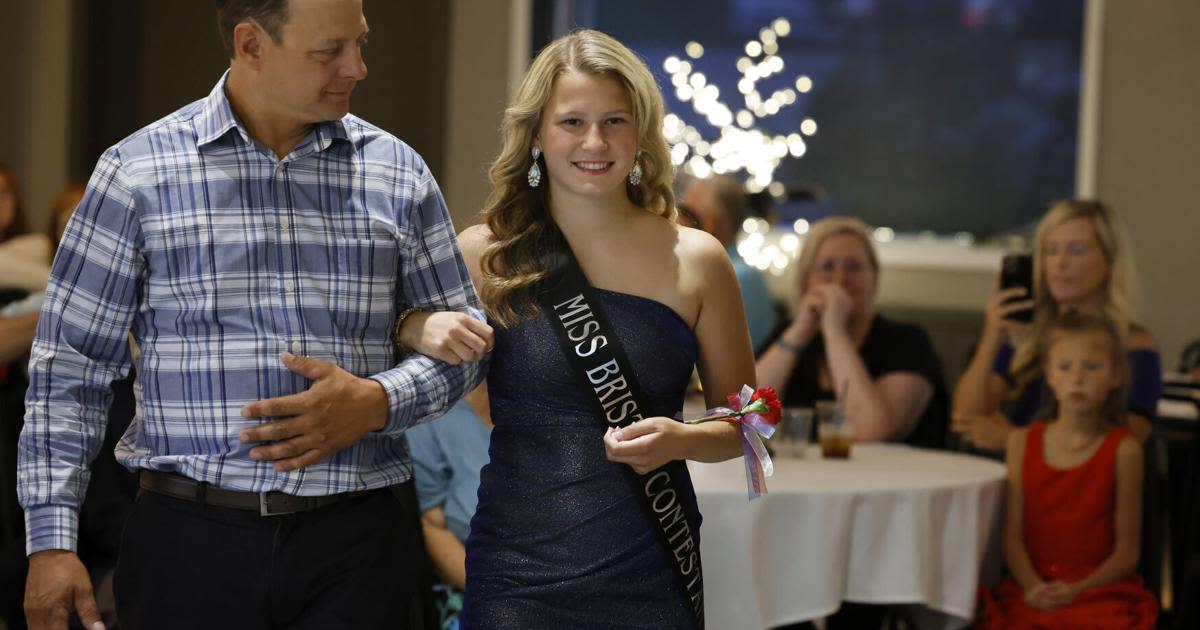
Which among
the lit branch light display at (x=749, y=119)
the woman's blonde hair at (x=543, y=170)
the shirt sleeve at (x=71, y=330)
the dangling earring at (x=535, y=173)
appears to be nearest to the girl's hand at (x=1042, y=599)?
the woman's blonde hair at (x=543, y=170)

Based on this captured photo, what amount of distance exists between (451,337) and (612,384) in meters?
0.27

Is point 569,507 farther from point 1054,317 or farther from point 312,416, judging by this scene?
point 1054,317

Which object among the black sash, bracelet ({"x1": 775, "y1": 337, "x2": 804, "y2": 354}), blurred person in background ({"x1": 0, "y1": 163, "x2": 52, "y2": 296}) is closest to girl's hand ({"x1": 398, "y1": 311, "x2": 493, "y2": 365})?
the black sash

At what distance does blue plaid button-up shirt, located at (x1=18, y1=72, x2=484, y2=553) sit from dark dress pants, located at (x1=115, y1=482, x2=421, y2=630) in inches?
1.7

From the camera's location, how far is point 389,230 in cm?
163


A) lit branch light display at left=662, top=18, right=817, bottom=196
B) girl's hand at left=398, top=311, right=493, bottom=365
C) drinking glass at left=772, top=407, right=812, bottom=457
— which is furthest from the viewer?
lit branch light display at left=662, top=18, right=817, bottom=196

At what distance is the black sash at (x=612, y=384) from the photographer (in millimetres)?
1787

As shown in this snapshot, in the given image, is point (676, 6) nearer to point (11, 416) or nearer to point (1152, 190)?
point (1152, 190)

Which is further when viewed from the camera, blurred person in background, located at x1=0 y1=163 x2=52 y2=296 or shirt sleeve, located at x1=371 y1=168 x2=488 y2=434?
blurred person in background, located at x1=0 y1=163 x2=52 y2=296

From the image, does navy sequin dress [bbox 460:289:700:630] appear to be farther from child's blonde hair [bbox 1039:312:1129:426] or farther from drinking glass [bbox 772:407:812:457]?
child's blonde hair [bbox 1039:312:1129:426]

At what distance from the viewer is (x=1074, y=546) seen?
10.5ft

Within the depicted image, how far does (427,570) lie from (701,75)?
14.8ft

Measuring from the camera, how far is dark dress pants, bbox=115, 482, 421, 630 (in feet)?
→ 5.01

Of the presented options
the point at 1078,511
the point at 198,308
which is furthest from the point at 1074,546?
the point at 198,308
